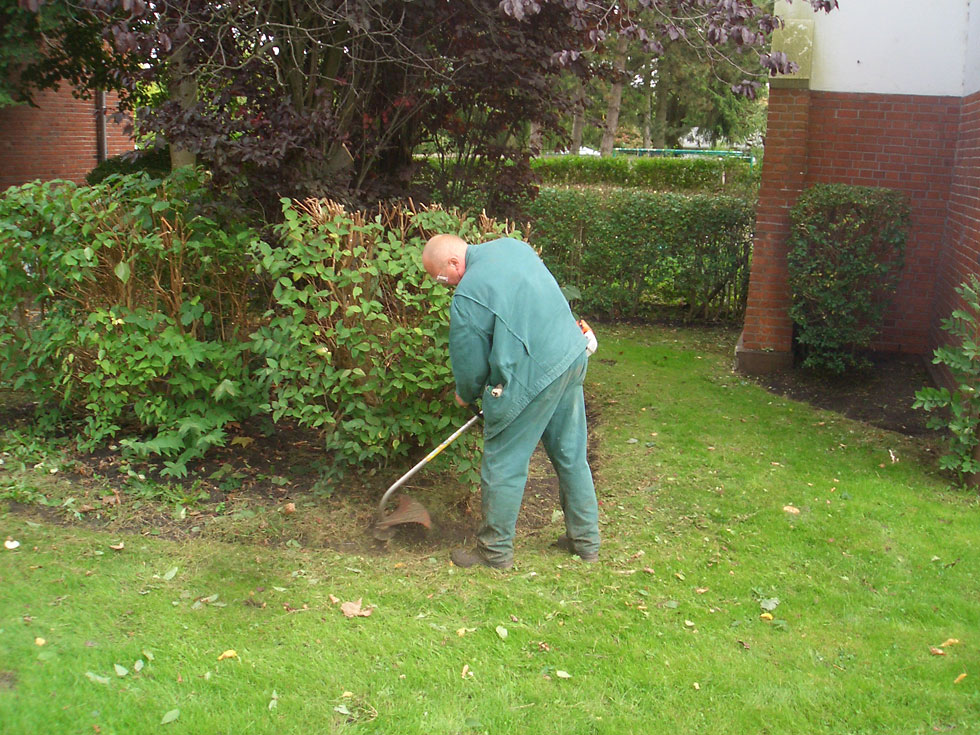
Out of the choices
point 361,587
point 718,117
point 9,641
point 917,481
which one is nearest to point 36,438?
point 9,641

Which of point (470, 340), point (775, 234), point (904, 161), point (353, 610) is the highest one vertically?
point (904, 161)

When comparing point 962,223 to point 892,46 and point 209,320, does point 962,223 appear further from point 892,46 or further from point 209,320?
point 209,320

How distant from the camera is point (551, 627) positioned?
4.01m

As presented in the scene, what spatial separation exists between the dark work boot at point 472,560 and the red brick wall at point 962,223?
4.26 metres

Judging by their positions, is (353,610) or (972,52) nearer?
(353,610)

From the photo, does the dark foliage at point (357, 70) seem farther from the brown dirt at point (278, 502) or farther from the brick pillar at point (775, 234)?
the brick pillar at point (775, 234)

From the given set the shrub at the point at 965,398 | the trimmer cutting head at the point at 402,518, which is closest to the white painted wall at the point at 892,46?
the shrub at the point at 965,398

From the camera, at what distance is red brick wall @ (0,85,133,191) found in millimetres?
17234

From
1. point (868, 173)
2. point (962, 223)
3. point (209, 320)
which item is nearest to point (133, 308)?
point (209, 320)

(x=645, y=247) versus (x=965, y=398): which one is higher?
(x=645, y=247)

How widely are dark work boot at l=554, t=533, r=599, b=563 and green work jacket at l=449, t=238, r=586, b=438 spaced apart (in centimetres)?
88

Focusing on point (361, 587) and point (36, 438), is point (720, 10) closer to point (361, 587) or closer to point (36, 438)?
point (361, 587)

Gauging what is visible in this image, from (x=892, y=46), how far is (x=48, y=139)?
1604 cm

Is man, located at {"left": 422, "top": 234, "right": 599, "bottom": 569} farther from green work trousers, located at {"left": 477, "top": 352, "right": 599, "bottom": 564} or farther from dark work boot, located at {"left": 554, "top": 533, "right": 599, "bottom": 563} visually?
dark work boot, located at {"left": 554, "top": 533, "right": 599, "bottom": 563}
